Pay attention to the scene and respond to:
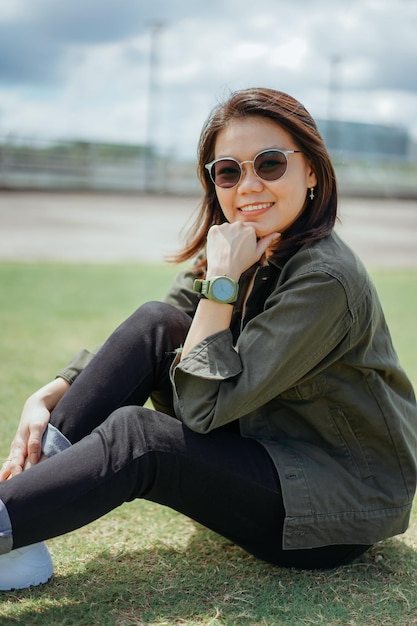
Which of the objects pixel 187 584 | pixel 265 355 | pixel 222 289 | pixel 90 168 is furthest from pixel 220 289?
pixel 90 168

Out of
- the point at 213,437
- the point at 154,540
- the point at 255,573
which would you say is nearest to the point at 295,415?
the point at 213,437

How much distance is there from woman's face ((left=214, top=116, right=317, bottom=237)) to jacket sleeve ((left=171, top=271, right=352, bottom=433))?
0.30m

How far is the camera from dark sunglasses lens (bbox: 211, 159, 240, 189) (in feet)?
8.21

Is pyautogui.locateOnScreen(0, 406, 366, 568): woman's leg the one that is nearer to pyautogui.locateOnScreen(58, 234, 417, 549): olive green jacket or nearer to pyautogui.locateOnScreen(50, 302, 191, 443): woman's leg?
pyautogui.locateOnScreen(58, 234, 417, 549): olive green jacket

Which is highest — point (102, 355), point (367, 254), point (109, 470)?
point (102, 355)

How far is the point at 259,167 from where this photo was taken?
2438mm

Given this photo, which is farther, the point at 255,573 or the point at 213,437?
the point at 255,573

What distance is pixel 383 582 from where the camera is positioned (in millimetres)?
2479

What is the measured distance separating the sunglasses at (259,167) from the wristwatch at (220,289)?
14.0 inches

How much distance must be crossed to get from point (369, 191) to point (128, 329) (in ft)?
110

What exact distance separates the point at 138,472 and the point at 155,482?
2.9 inches

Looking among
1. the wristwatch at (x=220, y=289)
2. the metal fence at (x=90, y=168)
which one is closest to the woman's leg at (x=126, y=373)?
the wristwatch at (x=220, y=289)

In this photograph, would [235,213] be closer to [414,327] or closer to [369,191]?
[414,327]

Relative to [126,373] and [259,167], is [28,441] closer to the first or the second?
[126,373]
